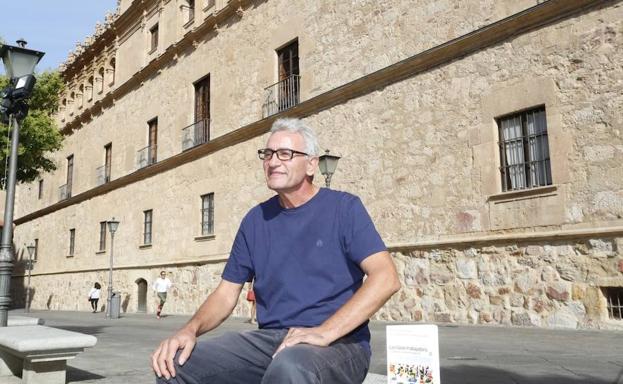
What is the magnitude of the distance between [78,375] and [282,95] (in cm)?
1066

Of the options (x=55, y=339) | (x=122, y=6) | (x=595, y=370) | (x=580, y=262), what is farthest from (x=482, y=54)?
(x=122, y=6)

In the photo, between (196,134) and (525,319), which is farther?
(196,134)

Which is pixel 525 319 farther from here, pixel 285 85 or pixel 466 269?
pixel 285 85

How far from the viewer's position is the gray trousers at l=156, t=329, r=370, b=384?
65.6 inches

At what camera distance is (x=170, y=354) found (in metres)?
1.88

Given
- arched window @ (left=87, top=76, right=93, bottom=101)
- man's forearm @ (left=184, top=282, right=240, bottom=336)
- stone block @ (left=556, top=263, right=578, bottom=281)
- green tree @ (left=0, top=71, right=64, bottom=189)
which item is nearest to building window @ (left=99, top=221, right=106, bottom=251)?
green tree @ (left=0, top=71, right=64, bottom=189)

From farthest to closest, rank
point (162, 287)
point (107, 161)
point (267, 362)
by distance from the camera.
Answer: point (107, 161)
point (162, 287)
point (267, 362)

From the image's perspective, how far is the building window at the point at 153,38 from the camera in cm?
2158

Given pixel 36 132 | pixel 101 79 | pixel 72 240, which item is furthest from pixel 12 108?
pixel 72 240

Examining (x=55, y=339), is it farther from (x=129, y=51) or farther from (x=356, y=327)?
(x=129, y=51)

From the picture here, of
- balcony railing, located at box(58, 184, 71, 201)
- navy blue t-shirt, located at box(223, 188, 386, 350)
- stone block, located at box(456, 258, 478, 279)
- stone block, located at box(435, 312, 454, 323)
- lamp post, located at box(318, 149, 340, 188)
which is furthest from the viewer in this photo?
balcony railing, located at box(58, 184, 71, 201)

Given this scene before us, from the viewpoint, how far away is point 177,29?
19.5m

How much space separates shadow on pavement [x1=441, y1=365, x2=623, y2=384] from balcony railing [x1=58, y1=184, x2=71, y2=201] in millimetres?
26488

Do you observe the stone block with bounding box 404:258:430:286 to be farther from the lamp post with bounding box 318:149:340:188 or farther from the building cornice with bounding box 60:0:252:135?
the building cornice with bounding box 60:0:252:135
